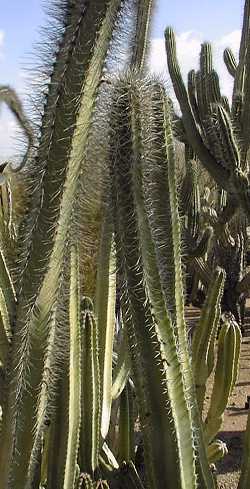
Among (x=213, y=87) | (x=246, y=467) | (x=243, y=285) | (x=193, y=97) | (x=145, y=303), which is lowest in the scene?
(x=246, y=467)

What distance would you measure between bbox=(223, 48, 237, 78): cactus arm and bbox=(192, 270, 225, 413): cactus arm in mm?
7099

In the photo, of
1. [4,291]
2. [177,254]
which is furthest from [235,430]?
[177,254]

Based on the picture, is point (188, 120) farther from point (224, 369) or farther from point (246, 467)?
point (246, 467)

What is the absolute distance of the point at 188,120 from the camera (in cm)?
829

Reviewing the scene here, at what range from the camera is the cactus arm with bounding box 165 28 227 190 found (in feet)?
23.9

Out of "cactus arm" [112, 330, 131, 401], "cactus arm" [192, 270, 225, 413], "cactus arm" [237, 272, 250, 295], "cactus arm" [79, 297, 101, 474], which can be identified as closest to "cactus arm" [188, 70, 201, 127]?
"cactus arm" [237, 272, 250, 295]

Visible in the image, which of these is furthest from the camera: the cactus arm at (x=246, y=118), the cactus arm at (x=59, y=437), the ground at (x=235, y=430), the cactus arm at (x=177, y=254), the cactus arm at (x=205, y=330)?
the cactus arm at (x=246, y=118)

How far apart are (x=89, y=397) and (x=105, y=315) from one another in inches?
21.8

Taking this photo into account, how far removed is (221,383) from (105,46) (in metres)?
2.54

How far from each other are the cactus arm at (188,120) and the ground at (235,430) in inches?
80.7

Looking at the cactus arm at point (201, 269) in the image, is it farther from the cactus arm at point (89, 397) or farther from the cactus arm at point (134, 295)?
the cactus arm at point (134, 295)

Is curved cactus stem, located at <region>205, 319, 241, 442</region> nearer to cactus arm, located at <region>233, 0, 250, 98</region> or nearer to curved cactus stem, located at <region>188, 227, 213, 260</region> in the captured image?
cactus arm, located at <region>233, 0, 250, 98</region>

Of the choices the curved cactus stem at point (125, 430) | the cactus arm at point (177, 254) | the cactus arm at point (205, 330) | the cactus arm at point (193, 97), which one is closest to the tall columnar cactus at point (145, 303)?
the cactus arm at point (177, 254)

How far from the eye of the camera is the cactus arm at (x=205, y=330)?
3.59m
